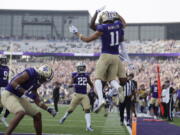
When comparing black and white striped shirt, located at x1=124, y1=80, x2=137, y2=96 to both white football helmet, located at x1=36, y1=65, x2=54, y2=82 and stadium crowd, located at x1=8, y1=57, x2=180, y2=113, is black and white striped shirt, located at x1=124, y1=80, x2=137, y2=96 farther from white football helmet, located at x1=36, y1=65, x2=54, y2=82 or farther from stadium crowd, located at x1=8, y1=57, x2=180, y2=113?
stadium crowd, located at x1=8, y1=57, x2=180, y2=113

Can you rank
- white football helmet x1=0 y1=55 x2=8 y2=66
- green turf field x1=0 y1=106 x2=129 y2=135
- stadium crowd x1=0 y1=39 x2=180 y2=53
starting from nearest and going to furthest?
1. green turf field x1=0 y1=106 x2=129 y2=135
2. white football helmet x1=0 y1=55 x2=8 y2=66
3. stadium crowd x1=0 y1=39 x2=180 y2=53

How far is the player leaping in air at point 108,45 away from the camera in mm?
7246

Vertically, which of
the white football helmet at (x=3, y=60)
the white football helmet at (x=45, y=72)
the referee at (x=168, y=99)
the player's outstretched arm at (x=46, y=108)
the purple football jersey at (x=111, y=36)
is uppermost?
the purple football jersey at (x=111, y=36)

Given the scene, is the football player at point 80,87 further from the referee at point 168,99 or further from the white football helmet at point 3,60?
the referee at point 168,99

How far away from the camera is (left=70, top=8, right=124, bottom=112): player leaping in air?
725cm

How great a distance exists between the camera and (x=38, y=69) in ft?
22.5

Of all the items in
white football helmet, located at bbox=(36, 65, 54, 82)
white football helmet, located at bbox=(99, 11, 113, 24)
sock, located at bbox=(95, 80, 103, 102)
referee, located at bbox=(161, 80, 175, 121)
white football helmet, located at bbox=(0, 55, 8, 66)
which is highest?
white football helmet, located at bbox=(99, 11, 113, 24)

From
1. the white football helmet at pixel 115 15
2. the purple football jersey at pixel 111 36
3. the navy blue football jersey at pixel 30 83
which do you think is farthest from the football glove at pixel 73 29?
the navy blue football jersey at pixel 30 83

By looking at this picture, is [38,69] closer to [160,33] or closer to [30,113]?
[30,113]

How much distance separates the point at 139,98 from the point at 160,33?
50283mm

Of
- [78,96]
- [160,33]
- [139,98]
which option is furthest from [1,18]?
[78,96]

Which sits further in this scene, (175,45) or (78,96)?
(175,45)

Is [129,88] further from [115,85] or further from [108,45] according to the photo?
[108,45]

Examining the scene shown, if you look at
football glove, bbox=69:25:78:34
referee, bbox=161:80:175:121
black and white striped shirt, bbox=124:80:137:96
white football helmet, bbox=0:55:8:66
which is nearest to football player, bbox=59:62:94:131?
black and white striped shirt, bbox=124:80:137:96
